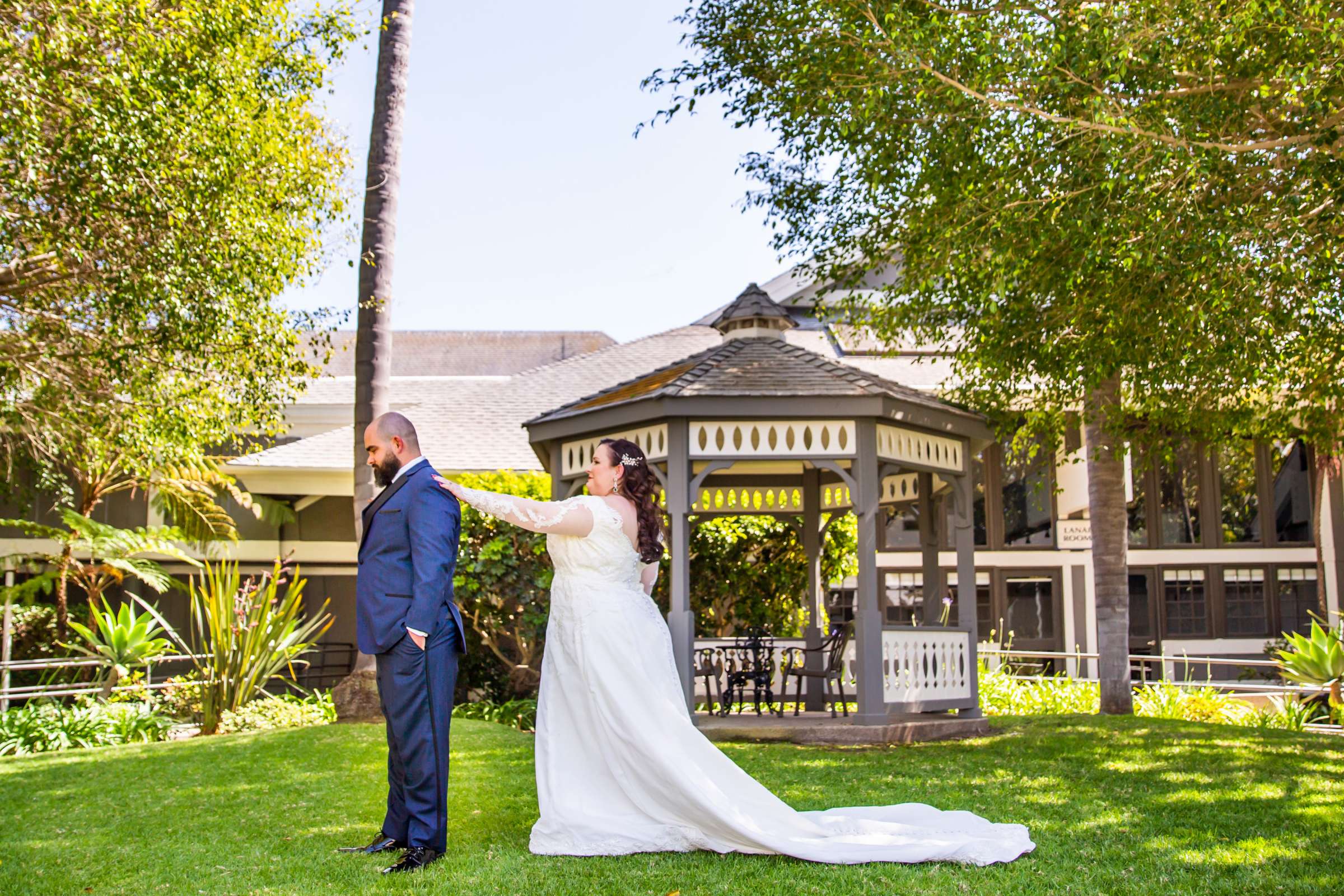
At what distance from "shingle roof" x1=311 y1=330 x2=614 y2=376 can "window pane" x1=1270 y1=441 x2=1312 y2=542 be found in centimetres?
2156

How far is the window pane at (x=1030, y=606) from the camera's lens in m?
23.1

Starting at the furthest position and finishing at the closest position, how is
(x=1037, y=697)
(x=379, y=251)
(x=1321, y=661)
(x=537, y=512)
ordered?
(x=1037, y=697) < (x=1321, y=661) < (x=379, y=251) < (x=537, y=512)

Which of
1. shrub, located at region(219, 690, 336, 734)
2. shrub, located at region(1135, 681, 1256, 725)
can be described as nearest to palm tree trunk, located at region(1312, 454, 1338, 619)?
shrub, located at region(1135, 681, 1256, 725)

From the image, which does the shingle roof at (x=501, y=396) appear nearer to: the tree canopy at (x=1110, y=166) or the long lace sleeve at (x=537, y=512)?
the tree canopy at (x=1110, y=166)

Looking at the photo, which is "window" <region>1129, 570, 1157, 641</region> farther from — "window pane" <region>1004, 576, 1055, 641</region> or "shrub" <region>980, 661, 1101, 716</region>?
"shrub" <region>980, 661, 1101, 716</region>

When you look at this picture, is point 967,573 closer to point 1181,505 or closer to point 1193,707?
point 1193,707

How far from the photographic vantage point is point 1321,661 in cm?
1441

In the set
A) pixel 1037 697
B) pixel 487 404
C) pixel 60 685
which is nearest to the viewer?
pixel 60 685

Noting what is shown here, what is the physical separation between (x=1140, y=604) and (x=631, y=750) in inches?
793

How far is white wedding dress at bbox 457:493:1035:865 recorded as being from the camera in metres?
5.61

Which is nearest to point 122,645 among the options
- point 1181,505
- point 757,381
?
point 757,381

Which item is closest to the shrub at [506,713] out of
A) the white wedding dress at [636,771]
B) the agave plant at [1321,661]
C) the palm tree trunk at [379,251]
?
the palm tree trunk at [379,251]

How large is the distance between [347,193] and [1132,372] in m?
8.18

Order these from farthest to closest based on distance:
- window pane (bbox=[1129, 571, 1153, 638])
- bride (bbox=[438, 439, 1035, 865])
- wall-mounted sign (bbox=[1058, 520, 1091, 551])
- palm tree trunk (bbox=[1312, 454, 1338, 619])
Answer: window pane (bbox=[1129, 571, 1153, 638]) → wall-mounted sign (bbox=[1058, 520, 1091, 551]) → palm tree trunk (bbox=[1312, 454, 1338, 619]) → bride (bbox=[438, 439, 1035, 865])
